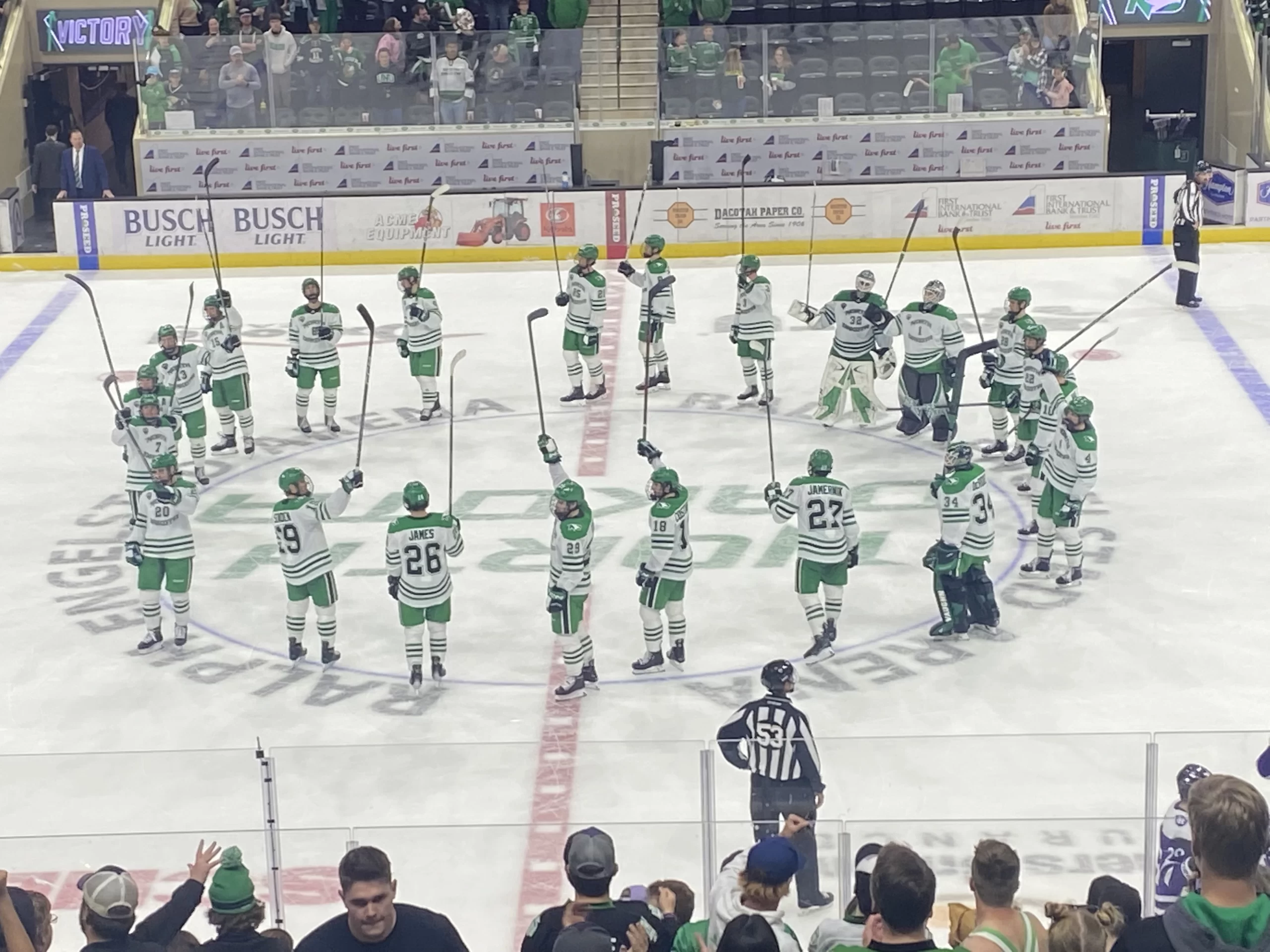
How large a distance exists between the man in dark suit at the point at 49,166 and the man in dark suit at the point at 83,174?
3.48 ft

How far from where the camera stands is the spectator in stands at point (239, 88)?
79.8ft

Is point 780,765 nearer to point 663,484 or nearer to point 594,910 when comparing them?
point 594,910

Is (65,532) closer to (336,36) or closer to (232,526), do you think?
A: (232,526)

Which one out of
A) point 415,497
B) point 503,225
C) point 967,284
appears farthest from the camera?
point 503,225

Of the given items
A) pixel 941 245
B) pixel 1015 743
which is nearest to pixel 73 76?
pixel 941 245

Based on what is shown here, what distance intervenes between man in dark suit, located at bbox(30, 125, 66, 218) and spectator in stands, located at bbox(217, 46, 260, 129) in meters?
2.18

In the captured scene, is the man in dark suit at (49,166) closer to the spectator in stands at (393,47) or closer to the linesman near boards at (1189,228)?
the spectator in stands at (393,47)

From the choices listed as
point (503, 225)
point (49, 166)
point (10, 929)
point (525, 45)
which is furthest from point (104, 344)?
point (49, 166)

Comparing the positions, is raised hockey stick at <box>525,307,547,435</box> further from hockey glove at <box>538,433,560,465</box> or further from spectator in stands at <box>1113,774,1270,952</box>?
spectator in stands at <box>1113,774,1270,952</box>

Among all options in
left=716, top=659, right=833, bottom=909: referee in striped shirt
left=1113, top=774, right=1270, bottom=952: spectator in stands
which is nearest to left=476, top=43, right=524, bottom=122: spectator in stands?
left=716, top=659, right=833, bottom=909: referee in striped shirt

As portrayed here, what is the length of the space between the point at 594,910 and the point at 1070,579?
26.0 feet

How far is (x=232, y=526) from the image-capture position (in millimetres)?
14562

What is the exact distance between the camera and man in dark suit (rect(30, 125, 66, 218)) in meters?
25.3

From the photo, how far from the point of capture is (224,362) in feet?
51.8
